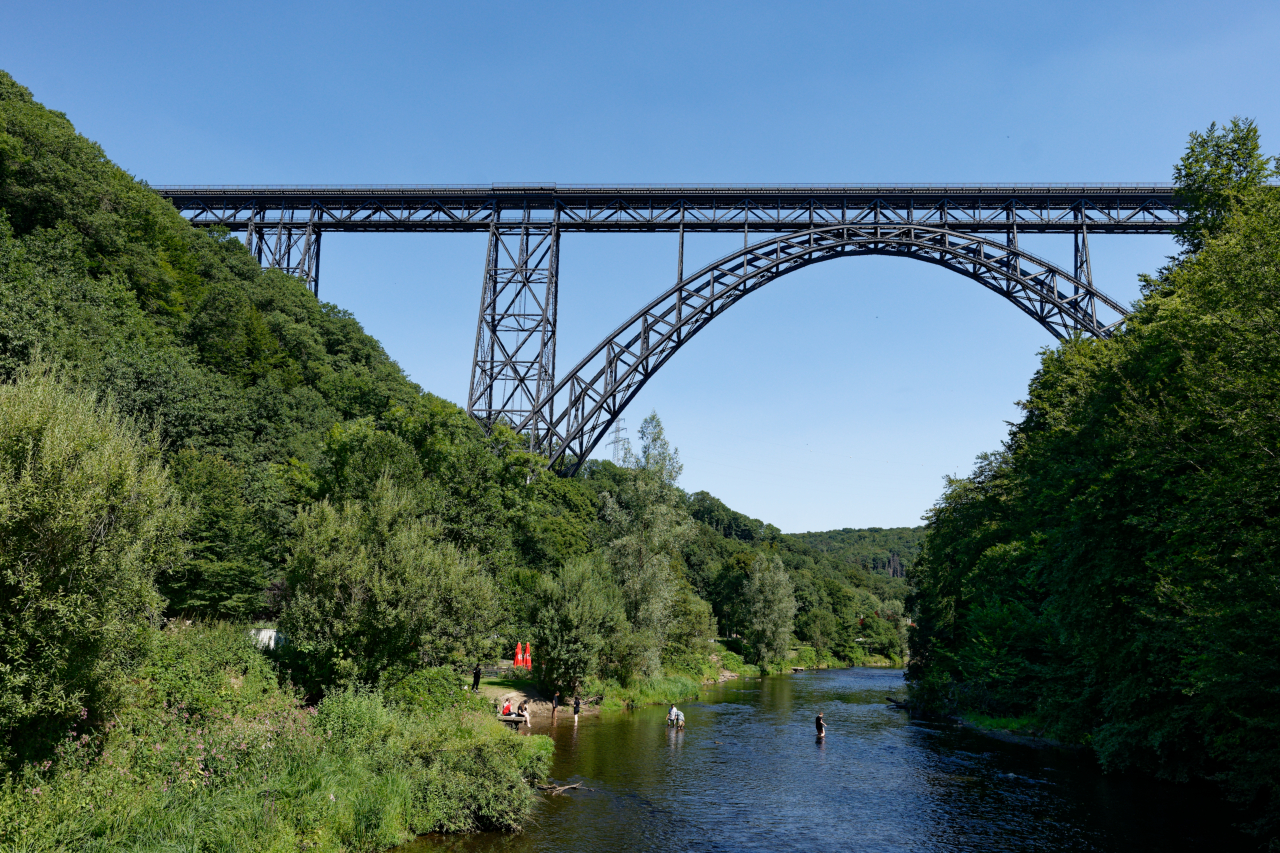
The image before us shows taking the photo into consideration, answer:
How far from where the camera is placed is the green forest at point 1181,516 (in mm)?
14164

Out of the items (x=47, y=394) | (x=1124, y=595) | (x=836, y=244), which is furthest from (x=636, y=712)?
(x=47, y=394)

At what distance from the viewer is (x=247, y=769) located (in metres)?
14.2

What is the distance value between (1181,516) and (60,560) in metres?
21.4

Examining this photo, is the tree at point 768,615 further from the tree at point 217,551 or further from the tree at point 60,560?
the tree at point 60,560

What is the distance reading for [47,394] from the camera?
1266cm

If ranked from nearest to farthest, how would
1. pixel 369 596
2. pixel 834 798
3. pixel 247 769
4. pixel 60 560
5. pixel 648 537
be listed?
pixel 60 560 < pixel 247 769 < pixel 369 596 < pixel 834 798 < pixel 648 537

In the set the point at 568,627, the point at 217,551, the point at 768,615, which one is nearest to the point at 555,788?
the point at 568,627

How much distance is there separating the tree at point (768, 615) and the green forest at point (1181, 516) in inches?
1539

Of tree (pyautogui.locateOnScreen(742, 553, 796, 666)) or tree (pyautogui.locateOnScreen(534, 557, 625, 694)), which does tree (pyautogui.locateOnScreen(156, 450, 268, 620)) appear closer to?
tree (pyautogui.locateOnScreen(534, 557, 625, 694))

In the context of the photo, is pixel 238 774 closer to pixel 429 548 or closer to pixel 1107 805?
pixel 429 548

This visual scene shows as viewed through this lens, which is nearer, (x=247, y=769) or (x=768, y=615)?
(x=247, y=769)

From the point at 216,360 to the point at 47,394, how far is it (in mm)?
31014

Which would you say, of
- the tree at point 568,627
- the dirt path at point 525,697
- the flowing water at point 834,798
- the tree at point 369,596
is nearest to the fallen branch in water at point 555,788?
the flowing water at point 834,798

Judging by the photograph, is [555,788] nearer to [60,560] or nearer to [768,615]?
[60,560]
